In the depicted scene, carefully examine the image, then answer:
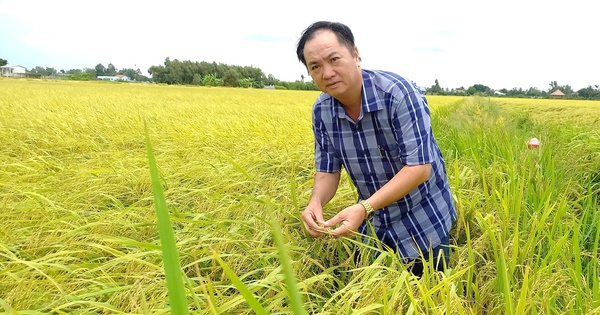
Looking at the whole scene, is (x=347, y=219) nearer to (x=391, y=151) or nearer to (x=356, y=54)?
(x=391, y=151)

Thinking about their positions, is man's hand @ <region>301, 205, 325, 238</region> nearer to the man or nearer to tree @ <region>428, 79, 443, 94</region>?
the man

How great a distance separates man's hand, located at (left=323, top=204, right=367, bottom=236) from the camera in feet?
3.72

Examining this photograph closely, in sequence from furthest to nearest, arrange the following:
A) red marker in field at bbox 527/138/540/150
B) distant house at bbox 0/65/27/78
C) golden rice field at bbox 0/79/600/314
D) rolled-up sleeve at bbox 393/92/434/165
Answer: distant house at bbox 0/65/27/78
red marker in field at bbox 527/138/540/150
rolled-up sleeve at bbox 393/92/434/165
golden rice field at bbox 0/79/600/314

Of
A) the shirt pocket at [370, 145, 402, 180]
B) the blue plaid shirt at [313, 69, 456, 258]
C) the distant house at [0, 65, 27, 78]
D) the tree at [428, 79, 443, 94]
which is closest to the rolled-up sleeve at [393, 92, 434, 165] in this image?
the blue plaid shirt at [313, 69, 456, 258]

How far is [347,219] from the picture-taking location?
3.79ft

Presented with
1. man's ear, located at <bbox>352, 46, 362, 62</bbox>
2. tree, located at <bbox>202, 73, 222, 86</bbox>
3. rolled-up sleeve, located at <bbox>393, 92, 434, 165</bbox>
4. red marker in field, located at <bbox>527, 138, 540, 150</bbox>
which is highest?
tree, located at <bbox>202, 73, 222, 86</bbox>

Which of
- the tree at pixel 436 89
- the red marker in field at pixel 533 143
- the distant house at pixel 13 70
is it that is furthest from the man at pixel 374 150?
the distant house at pixel 13 70

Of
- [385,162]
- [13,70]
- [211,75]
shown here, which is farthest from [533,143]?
[13,70]

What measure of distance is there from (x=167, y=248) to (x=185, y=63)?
54.0 meters

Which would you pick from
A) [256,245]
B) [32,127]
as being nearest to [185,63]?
[32,127]

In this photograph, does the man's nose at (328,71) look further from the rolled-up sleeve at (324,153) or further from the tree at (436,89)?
the tree at (436,89)

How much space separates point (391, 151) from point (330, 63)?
38cm

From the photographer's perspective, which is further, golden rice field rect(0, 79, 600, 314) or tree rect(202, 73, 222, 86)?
tree rect(202, 73, 222, 86)

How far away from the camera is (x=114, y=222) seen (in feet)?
4.46
